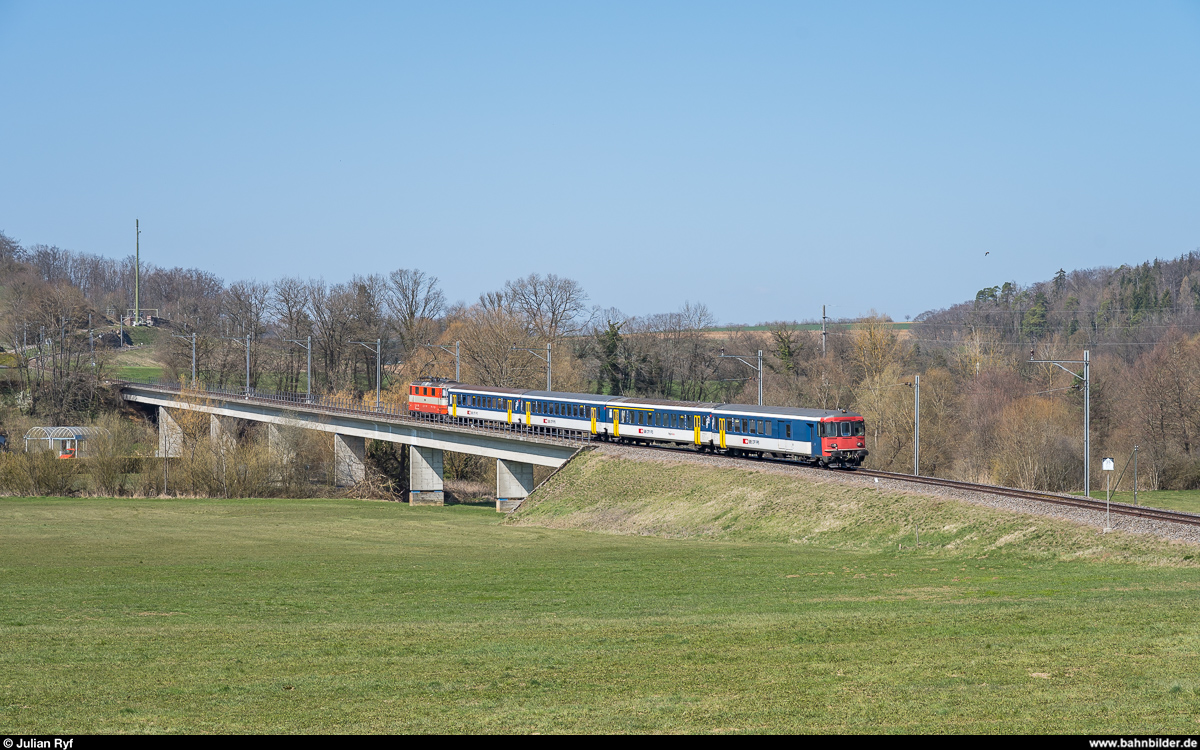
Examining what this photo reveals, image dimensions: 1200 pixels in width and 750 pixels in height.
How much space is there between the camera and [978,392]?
8725cm

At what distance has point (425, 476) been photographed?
80.9 meters

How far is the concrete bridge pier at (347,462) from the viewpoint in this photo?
293 feet

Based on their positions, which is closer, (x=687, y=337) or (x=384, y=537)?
(x=384, y=537)

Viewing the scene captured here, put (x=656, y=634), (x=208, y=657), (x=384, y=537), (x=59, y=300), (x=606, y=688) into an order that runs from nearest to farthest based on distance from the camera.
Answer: (x=606, y=688) → (x=208, y=657) → (x=656, y=634) → (x=384, y=537) → (x=59, y=300)

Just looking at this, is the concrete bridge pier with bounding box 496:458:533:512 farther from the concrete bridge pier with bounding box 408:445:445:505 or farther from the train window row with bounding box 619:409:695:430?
the train window row with bounding box 619:409:695:430

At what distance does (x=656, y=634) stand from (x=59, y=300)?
135 meters

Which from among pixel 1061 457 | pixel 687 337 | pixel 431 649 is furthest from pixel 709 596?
pixel 687 337

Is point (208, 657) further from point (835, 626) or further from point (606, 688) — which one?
point (835, 626)

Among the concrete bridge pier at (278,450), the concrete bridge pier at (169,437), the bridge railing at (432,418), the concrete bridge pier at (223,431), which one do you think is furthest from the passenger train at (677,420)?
the concrete bridge pier at (169,437)

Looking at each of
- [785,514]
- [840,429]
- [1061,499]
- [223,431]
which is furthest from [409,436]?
[1061,499]

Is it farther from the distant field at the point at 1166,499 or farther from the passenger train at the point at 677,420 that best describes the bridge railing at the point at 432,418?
the distant field at the point at 1166,499

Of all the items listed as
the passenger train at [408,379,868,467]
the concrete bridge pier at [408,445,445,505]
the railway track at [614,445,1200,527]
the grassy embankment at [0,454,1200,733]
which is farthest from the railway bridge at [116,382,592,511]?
the grassy embankment at [0,454,1200,733]

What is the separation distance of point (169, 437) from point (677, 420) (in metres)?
61.7
